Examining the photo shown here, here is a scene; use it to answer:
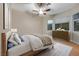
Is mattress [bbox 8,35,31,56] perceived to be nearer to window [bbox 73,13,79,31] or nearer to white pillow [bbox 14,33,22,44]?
white pillow [bbox 14,33,22,44]

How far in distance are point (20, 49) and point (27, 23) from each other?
49 centimetres

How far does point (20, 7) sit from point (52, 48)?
977 millimetres

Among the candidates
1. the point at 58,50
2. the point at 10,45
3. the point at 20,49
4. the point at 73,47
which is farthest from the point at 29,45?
the point at 73,47

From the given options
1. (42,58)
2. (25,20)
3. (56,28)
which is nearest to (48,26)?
(56,28)

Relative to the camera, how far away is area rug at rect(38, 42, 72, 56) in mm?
1980

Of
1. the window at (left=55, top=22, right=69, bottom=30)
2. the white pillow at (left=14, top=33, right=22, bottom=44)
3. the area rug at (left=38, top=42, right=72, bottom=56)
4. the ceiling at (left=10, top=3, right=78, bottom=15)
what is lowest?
the area rug at (left=38, top=42, right=72, bottom=56)

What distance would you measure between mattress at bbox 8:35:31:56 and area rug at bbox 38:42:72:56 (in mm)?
291

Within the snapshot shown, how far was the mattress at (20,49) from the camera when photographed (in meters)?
1.90

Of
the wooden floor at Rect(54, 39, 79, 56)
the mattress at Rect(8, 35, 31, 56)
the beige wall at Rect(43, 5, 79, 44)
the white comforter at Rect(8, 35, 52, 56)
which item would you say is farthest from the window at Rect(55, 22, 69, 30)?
the mattress at Rect(8, 35, 31, 56)

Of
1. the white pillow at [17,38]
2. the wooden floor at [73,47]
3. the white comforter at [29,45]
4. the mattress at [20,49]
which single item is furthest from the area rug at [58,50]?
the white pillow at [17,38]

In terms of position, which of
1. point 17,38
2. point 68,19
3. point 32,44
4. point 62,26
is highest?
point 68,19

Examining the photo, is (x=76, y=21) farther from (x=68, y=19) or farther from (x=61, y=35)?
(x=61, y=35)

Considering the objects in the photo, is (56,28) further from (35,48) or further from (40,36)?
(35,48)

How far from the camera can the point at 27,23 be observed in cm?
200
